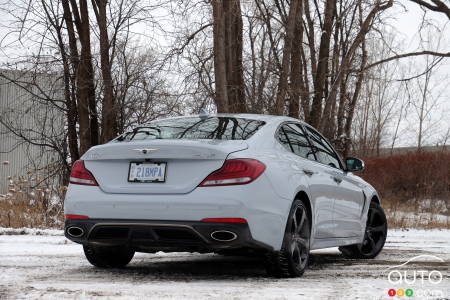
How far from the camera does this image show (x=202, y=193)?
5.25 m

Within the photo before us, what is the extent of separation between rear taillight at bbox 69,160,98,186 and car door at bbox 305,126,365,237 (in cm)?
236

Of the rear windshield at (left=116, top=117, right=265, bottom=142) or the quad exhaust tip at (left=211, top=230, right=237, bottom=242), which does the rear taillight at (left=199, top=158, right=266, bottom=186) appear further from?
the rear windshield at (left=116, top=117, right=265, bottom=142)

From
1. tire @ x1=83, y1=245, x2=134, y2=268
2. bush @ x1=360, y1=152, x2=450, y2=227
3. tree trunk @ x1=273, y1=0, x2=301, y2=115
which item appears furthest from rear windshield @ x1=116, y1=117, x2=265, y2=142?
bush @ x1=360, y1=152, x2=450, y2=227

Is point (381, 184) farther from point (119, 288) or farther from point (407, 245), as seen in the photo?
point (119, 288)

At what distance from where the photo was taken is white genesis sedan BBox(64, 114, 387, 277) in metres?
5.23

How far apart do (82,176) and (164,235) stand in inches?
36.7

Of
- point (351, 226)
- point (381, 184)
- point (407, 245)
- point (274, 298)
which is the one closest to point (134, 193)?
point (274, 298)

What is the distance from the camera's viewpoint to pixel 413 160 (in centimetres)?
2645

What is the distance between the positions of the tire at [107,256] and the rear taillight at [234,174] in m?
1.39

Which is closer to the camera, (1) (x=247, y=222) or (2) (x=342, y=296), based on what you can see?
(2) (x=342, y=296)

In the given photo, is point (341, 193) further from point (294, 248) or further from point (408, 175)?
point (408, 175)

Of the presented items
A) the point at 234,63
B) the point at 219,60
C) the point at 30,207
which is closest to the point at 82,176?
the point at 30,207

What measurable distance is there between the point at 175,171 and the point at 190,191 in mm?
214

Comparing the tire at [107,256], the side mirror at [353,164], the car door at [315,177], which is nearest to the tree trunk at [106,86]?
the side mirror at [353,164]
